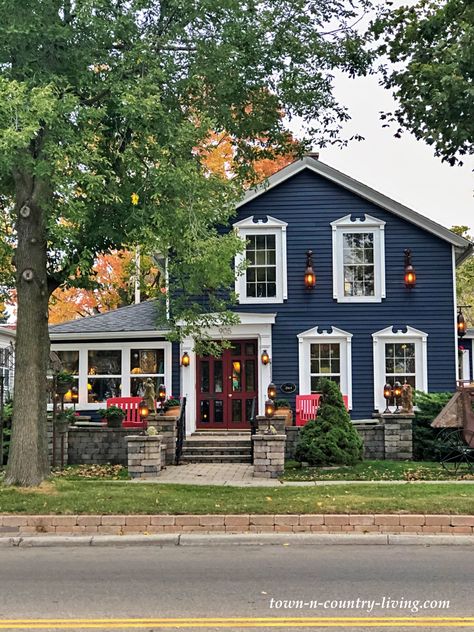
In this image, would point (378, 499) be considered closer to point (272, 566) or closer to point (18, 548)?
point (272, 566)

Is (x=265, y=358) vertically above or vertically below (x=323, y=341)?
below

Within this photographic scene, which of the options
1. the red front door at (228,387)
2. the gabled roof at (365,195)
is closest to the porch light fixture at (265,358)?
the red front door at (228,387)

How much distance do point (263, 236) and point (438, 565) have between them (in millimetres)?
13809

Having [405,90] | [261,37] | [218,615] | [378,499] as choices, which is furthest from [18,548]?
[405,90]

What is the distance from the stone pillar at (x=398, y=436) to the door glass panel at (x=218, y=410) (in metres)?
5.09

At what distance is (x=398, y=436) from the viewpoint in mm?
17812

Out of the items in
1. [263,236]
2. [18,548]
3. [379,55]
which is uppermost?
[379,55]

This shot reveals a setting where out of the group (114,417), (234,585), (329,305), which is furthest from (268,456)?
(234,585)

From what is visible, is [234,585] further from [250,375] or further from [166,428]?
[250,375]

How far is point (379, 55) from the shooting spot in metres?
17.2

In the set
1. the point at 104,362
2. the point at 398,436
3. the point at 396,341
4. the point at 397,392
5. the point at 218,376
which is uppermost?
the point at 396,341

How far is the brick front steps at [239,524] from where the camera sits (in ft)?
33.7

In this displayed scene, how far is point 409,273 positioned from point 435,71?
6636mm

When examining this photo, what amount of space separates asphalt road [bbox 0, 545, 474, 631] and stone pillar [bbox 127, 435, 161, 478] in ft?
17.6
